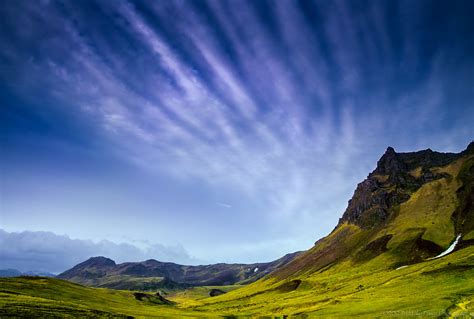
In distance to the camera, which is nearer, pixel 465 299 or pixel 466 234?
pixel 465 299

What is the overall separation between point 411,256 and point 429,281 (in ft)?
218

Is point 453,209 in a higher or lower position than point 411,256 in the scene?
higher

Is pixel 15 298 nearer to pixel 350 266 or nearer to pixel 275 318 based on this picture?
pixel 275 318

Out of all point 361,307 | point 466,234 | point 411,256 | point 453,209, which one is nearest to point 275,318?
point 361,307

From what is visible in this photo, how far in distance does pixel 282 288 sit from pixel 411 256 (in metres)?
71.0

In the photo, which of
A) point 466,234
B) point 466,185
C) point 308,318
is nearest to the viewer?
point 308,318

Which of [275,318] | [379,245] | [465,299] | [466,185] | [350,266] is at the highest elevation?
[466,185]

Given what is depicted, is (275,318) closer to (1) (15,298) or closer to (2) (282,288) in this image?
(1) (15,298)

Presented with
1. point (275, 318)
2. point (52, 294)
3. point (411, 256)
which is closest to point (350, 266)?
point (411, 256)

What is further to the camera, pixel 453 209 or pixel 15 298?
pixel 453 209

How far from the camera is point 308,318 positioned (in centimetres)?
7625

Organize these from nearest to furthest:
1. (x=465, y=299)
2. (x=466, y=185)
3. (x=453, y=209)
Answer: (x=465, y=299)
(x=453, y=209)
(x=466, y=185)

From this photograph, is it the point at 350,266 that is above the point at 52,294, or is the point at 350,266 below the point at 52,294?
above

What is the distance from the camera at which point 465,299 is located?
65.5 meters
